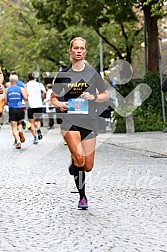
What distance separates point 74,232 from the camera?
6980 mm

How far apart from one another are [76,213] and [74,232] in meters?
1.14

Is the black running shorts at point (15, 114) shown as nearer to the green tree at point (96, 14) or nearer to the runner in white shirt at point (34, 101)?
the runner in white shirt at point (34, 101)

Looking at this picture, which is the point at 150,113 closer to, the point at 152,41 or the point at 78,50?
the point at 152,41

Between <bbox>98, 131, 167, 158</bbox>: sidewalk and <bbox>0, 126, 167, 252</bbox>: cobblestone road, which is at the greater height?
<bbox>0, 126, 167, 252</bbox>: cobblestone road

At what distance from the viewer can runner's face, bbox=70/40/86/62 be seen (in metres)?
8.34

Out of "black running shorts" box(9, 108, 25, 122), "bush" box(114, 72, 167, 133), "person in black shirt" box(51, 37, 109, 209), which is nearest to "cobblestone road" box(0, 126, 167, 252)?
"person in black shirt" box(51, 37, 109, 209)

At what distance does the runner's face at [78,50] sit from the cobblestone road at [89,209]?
5.53 ft

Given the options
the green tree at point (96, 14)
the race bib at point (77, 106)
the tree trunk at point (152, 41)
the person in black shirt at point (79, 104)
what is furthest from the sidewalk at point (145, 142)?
the race bib at point (77, 106)

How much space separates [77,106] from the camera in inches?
332

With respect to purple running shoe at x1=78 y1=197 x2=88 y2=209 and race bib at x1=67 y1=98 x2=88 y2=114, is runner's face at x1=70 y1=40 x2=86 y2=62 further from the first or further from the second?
purple running shoe at x1=78 y1=197 x2=88 y2=209

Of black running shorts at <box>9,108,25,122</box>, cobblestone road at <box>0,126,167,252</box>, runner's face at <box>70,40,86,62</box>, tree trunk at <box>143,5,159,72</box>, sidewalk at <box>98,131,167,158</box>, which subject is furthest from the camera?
tree trunk at <box>143,5,159,72</box>

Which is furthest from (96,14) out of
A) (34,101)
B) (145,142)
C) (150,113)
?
(145,142)

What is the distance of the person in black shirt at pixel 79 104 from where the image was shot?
27.6 ft

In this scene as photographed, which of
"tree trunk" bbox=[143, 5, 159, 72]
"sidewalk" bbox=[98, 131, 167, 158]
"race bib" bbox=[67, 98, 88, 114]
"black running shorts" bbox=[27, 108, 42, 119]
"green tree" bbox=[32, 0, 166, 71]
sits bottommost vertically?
"sidewalk" bbox=[98, 131, 167, 158]
